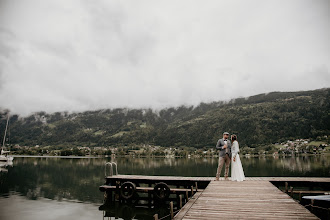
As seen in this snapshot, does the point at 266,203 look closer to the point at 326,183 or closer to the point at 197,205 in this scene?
the point at 197,205

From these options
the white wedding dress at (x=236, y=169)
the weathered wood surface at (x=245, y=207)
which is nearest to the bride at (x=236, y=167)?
the white wedding dress at (x=236, y=169)

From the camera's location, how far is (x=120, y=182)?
2372cm

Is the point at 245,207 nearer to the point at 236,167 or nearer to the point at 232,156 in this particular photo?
the point at 236,167

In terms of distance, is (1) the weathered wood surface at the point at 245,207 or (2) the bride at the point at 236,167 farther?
(2) the bride at the point at 236,167

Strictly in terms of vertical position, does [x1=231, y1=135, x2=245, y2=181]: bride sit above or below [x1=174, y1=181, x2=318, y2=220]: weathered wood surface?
above

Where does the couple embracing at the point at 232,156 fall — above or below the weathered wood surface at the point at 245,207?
above

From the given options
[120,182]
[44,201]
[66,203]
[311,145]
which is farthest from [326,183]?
[311,145]

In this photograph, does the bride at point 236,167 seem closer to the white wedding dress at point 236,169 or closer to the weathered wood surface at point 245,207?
the white wedding dress at point 236,169

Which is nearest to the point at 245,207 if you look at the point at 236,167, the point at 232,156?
the point at 236,167

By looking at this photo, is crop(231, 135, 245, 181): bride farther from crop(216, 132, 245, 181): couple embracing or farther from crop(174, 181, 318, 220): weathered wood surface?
crop(174, 181, 318, 220): weathered wood surface

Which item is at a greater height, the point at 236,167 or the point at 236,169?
the point at 236,167

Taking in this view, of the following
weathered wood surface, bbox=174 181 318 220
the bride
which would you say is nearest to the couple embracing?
the bride

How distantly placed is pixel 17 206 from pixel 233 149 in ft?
73.3

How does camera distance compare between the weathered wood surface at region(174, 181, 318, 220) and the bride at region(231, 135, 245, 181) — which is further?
the bride at region(231, 135, 245, 181)
